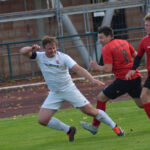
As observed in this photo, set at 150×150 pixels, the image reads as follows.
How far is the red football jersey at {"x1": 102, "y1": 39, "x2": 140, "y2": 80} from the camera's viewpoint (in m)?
8.90

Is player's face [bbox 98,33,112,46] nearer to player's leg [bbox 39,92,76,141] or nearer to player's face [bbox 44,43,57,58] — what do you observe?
player's face [bbox 44,43,57,58]

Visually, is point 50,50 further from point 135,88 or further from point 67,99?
point 135,88

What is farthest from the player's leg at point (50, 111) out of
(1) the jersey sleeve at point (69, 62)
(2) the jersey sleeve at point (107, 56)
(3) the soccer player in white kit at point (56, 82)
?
(2) the jersey sleeve at point (107, 56)

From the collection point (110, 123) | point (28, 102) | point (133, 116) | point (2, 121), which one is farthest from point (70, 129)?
point (28, 102)

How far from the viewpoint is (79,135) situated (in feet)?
31.2

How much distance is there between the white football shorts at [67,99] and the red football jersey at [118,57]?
80 centimetres

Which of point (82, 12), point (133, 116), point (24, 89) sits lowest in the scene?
point (24, 89)

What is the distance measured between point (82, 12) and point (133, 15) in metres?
3.14

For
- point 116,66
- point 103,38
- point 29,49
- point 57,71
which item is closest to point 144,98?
point 116,66

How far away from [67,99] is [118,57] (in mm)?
1197

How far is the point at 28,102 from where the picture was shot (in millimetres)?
16703

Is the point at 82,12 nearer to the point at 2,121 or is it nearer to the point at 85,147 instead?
the point at 2,121

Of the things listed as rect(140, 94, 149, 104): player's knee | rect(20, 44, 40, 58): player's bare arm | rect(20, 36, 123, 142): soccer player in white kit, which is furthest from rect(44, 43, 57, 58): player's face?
rect(140, 94, 149, 104): player's knee

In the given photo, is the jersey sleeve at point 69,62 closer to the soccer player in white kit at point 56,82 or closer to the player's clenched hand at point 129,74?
the soccer player in white kit at point 56,82
